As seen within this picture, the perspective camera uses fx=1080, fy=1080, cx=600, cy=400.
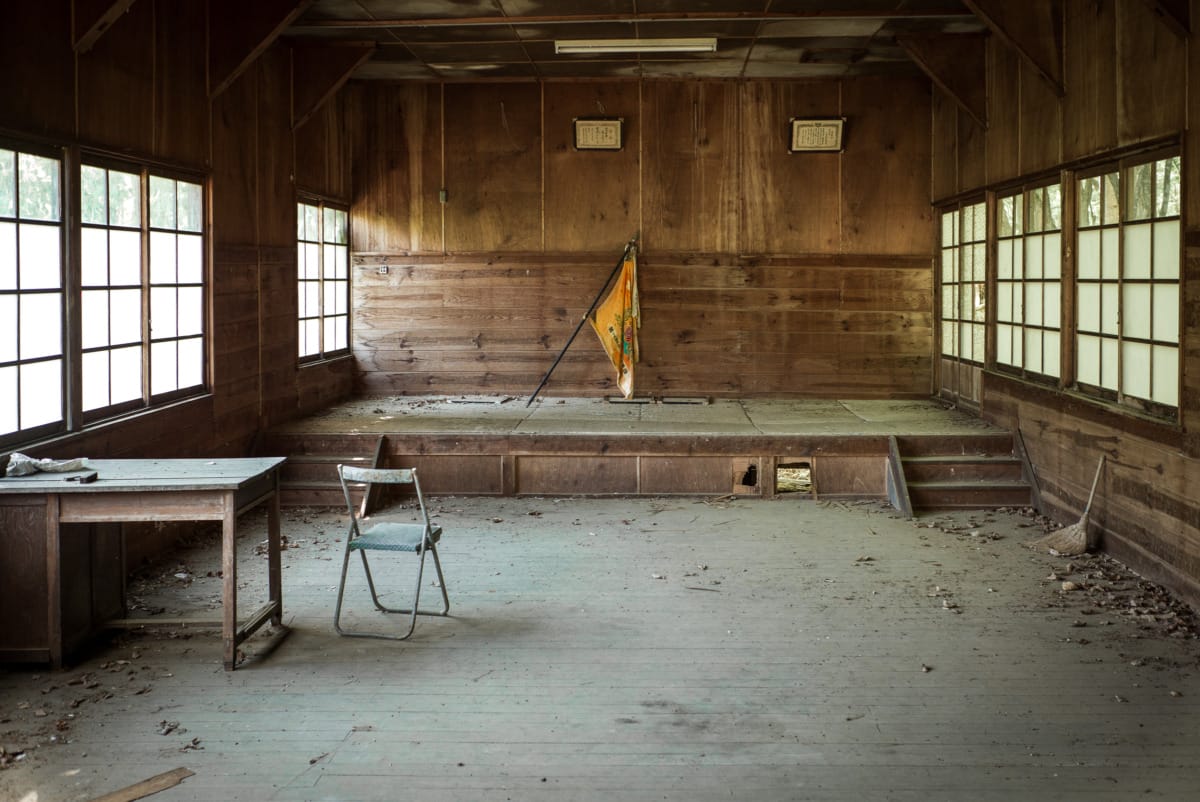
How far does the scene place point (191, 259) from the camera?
6.66 m

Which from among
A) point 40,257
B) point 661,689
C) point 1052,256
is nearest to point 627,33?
point 1052,256

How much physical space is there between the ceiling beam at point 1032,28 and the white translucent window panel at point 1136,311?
4.97 feet

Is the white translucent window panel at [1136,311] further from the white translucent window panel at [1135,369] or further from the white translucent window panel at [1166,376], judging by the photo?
the white translucent window panel at [1166,376]

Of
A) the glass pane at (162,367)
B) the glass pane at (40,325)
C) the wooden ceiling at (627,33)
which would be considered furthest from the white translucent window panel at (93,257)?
the wooden ceiling at (627,33)

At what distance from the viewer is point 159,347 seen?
6266 mm

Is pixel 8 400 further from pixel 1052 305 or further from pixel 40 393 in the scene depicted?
pixel 1052 305

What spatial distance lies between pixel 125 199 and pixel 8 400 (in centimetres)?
152

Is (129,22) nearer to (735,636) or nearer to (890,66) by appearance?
(735,636)

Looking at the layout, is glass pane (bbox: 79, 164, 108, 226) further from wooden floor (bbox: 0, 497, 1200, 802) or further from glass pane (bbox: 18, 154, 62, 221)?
wooden floor (bbox: 0, 497, 1200, 802)

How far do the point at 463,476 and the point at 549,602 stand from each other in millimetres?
2609

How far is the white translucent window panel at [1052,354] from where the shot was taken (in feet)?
22.7

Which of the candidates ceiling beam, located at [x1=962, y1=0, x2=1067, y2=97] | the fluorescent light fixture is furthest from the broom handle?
the fluorescent light fixture

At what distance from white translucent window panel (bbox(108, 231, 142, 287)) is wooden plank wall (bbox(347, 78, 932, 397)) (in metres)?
4.10

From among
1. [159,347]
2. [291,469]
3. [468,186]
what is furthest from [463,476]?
[468,186]
